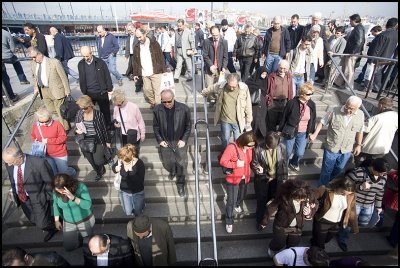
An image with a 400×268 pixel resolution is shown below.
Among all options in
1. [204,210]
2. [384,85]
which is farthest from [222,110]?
[384,85]

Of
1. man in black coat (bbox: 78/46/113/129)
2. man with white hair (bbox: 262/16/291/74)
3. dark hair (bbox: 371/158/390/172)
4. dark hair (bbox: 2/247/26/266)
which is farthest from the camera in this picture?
man with white hair (bbox: 262/16/291/74)

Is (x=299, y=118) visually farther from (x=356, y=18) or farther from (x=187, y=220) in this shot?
(x=356, y=18)

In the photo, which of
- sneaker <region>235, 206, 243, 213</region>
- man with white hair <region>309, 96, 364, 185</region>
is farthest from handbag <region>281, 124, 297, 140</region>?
sneaker <region>235, 206, 243, 213</region>

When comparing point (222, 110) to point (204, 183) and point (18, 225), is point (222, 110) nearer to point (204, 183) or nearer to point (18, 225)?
point (204, 183)

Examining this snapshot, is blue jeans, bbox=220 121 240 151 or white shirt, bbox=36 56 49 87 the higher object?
white shirt, bbox=36 56 49 87

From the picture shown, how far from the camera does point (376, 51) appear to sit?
5.89 meters

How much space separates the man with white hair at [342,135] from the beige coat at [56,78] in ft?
15.7

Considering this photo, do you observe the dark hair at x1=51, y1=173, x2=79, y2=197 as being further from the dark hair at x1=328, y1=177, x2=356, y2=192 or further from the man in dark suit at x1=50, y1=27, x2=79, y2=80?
the man in dark suit at x1=50, y1=27, x2=79, y2=80

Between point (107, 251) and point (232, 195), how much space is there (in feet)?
6.26

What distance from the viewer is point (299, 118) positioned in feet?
13.5

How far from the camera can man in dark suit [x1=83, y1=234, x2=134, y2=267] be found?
107 inches

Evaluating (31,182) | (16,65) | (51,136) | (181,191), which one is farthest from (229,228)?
(16,65)

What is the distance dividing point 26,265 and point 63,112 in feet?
9.81

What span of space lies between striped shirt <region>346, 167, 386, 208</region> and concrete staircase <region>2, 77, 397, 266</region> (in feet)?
3.07
